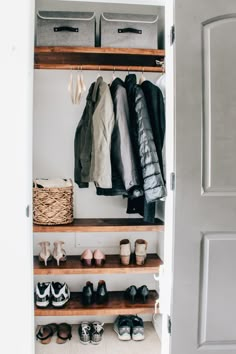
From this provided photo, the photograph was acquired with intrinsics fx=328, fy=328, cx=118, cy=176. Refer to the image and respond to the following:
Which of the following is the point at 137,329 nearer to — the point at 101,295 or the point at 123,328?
the point at 123,328

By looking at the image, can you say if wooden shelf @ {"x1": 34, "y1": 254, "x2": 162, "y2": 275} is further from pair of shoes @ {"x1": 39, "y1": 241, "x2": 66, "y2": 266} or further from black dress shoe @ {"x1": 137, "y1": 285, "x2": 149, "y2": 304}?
black dress shoe @ {"x1": 137, "y1": 285, "x2": 149, "y2": 304}

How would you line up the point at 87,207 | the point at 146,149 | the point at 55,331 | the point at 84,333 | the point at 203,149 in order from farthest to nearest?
the point at 87,207
the point at 55,331
the point at 84,333
the point at 146,149
the point at 203,149

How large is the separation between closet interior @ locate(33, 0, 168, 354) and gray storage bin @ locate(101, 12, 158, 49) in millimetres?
88

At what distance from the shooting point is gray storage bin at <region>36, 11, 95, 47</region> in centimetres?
201

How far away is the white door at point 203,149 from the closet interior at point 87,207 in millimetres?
627

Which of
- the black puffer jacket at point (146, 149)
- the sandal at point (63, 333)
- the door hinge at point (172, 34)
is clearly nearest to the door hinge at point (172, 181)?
the black puffer jacket at point (146, 149)

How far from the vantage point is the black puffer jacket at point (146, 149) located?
5.96ft

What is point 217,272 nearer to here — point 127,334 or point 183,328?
point 183,328

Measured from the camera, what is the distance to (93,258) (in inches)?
86.7

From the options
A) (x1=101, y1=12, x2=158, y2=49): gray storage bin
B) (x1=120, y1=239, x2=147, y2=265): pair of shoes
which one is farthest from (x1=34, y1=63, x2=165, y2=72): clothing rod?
(x1=120, y1=239, x2=147, y2=265): pair of shoes

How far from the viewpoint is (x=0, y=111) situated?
1318 mm

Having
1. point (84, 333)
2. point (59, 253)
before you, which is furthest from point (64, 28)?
point (84, 333)

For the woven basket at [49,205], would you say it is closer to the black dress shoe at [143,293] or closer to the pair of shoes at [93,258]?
the pair of shoes at [93,258]

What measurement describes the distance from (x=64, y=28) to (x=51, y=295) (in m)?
1.69
